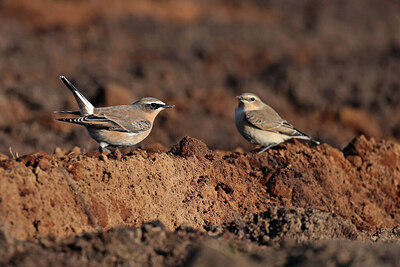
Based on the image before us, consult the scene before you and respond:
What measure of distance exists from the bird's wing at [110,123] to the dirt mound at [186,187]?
1.98ft

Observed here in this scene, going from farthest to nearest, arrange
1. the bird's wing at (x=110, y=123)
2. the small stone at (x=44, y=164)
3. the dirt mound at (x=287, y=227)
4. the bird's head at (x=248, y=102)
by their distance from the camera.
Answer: the bird's head at (x=248, y=102), the bird's wing at (x=110, y=123), the small stone at (x=44, y=164), the dirt mound at (x=287, y=227)

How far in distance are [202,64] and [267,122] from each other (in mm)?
14978

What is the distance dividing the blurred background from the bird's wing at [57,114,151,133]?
11.9 feet

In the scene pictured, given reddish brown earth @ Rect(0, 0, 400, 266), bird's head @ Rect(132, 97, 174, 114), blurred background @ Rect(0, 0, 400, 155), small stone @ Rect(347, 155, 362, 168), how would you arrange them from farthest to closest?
blurred background @ Rect(0, 0, 400, 155) → small stone @ Rect(347, 155, 362, 168) → bird's head @ Rect(132, 97, 174, 114) → reddish brown earth @ Rect(0, 0, 400, 266)

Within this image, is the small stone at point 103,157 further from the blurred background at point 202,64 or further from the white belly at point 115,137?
the blurred background at point 202,64

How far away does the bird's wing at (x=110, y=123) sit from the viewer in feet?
28.1

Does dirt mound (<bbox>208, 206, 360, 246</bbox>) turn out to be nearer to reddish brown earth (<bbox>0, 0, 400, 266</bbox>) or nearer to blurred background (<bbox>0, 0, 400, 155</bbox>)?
reddish brown earth (<bbox>0, 0, 400, 266</bbox>)

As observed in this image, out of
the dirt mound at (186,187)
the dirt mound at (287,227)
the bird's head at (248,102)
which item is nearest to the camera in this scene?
the dirt mound at (186,187)

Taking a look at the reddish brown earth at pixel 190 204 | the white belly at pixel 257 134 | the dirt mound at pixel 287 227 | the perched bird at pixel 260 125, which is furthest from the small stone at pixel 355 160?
the dirt mound at pixel 287 227

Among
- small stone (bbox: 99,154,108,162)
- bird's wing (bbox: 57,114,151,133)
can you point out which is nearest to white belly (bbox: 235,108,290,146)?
bird's wing (bbox: 57,114,151,133)

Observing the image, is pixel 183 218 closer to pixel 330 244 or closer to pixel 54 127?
pixel 330 244

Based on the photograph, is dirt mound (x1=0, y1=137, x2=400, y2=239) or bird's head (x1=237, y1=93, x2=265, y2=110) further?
bird's head (x1=237, y1=93, x2=265, y2=110)

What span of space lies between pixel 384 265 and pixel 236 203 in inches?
126

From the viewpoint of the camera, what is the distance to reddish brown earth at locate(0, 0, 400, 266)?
221 inches
